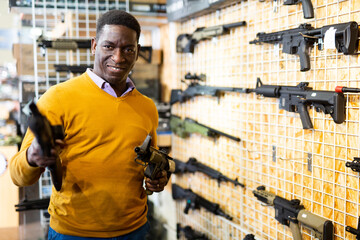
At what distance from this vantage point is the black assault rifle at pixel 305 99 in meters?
2.21

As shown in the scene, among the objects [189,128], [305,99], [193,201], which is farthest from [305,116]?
[193,201]

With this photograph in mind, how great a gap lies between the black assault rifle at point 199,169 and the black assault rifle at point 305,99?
0.96m

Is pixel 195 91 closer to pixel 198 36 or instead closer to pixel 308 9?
pixel 198 36

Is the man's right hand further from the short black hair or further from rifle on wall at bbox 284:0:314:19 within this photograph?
rifle on wall at bbox 284:0:314:19

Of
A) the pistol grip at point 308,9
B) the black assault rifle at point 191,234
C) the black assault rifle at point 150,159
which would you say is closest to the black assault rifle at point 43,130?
the black assault rifle at point 150,159

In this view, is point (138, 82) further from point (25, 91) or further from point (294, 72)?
point (294, 72)

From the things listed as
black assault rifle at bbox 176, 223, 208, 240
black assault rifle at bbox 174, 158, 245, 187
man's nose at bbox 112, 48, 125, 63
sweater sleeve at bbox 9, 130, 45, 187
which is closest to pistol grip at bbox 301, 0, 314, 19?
man's nose at bbox 112, 48, 125, 63

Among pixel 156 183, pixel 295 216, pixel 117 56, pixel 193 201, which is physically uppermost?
pixel 117 56

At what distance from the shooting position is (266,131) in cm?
299

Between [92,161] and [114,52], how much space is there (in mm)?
573

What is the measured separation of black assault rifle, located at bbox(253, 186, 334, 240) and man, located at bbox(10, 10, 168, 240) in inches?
45.7

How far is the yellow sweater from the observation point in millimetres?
1829

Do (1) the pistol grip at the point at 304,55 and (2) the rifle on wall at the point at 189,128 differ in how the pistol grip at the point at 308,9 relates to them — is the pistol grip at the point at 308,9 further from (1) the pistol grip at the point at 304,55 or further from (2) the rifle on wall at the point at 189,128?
(2) the rifle on wall at the point at 189,128

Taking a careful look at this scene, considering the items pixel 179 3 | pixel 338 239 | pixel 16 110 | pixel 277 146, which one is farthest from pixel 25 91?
pixel 338 239
